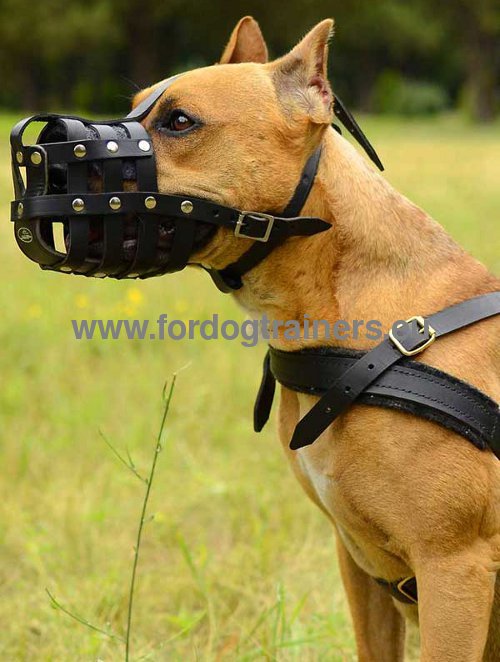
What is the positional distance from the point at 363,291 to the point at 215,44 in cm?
3007

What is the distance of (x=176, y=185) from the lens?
1980 millimetres

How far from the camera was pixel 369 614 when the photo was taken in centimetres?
241

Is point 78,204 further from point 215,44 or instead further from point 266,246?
point 215,44

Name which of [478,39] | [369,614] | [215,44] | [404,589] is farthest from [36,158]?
[478,39]

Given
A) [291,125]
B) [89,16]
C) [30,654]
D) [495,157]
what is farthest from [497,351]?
[89,16]

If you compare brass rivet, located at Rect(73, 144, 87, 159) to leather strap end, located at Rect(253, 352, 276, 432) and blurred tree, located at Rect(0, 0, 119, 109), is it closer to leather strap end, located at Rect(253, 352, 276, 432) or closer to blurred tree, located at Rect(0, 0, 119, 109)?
leather strap end, located at Rect(253, 352, 276, 432)

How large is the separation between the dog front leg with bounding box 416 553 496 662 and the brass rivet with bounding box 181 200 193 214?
0.89 metres

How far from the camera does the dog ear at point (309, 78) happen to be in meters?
2.03

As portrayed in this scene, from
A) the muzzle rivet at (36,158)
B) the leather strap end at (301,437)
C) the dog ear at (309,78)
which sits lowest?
the leather strap end at (301,437)

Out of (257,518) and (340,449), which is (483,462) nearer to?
(340,449)

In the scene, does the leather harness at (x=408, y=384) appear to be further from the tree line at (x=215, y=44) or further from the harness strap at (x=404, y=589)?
the tree line at (x=215, y=44)

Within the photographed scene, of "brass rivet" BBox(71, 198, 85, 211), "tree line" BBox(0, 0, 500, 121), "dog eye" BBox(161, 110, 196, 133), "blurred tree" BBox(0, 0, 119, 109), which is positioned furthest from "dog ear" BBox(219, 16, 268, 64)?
"blurred tree" BBox(0, 0, 119, 109)

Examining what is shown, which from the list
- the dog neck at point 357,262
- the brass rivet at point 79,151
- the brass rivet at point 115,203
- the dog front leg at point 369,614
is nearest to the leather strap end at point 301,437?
the dog neck at point 357,262

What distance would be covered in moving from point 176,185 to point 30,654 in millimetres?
1501
